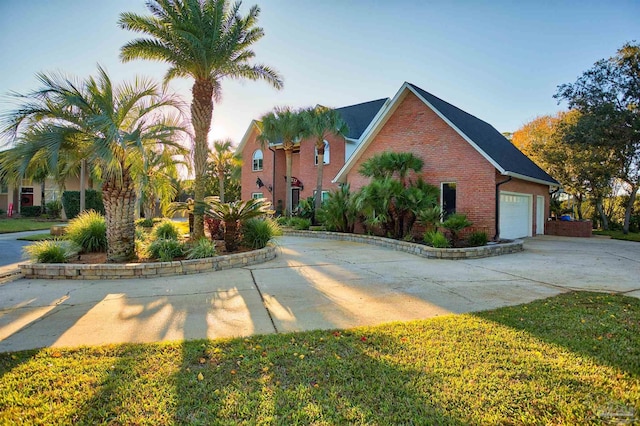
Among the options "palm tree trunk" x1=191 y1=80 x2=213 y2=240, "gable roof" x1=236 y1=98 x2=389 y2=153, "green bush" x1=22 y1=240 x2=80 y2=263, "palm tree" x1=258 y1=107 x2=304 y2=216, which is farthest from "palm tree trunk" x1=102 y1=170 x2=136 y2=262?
"gable roof" x1=236 y1=98 x2=389 y2=153

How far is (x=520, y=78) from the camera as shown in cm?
1470

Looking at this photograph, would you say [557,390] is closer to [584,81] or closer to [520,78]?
[520,78]

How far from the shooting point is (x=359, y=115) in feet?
73.5

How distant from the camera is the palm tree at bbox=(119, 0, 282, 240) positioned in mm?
8914

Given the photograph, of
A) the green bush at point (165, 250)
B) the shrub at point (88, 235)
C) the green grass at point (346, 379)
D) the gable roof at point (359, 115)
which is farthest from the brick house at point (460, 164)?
the shrub at point (88, 235)

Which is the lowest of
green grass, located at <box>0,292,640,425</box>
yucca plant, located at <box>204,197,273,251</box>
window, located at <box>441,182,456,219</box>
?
green grass, located at <box>0,292,640,425</box>

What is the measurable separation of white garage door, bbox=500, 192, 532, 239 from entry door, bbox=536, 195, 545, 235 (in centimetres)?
145

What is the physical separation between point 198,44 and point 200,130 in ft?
7.68

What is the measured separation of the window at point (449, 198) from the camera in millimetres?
13266

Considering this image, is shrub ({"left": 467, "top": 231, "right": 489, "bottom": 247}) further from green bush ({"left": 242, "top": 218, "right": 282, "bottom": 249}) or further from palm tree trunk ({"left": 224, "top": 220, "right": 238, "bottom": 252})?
palm tree trunk ({"left": 224, "top": 220, "right": 238, "bottom": 252})

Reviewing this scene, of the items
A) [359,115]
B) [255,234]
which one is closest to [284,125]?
[359,115]

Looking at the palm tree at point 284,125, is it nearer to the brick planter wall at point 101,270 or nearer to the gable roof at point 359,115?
the gable roof at point 359,115

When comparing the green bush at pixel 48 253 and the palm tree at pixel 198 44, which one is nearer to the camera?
the green bush at pixel 48 253

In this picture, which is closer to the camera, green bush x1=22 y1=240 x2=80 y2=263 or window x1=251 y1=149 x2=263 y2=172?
green bush x1=22 y1=240 x2=80 y2=263
